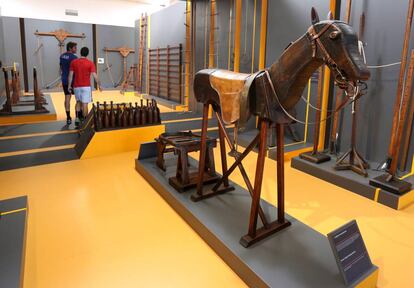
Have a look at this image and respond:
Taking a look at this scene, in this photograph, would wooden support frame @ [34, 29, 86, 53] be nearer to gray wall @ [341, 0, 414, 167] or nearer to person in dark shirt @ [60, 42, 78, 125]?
person in dark shirt @ [60, 42, 78, 125]

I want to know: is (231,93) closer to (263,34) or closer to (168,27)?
(263,34)

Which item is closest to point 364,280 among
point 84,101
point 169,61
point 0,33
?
point 84,101

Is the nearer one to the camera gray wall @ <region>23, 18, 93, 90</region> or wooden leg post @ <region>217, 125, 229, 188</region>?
wooden leg post @ <region>217, 125, 229, 188</region>

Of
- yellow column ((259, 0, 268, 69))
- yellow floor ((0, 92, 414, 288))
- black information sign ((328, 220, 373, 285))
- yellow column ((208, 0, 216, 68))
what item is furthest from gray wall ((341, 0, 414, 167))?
yellow column ((208, 0, 216, 68))

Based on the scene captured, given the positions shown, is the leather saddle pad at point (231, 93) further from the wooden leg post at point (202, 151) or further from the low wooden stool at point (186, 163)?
the low wooden stool at point (186, 163)

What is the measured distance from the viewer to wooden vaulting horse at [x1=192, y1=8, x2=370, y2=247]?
1858 millimetres

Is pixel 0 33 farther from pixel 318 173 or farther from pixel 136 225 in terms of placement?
pixel 318 173

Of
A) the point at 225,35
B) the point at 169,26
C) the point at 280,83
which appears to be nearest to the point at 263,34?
the point at 225,35

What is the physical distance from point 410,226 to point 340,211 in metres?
0.63

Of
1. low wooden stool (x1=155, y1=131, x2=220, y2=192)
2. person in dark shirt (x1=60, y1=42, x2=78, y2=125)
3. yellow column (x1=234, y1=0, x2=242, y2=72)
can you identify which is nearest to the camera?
low wooden stool (x1=155, y1=131, x2=220, y2=192)

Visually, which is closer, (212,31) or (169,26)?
(212,31)

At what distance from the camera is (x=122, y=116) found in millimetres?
5094

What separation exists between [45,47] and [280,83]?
37.8 feet

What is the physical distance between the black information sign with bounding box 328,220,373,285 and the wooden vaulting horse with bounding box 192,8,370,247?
61 cm
